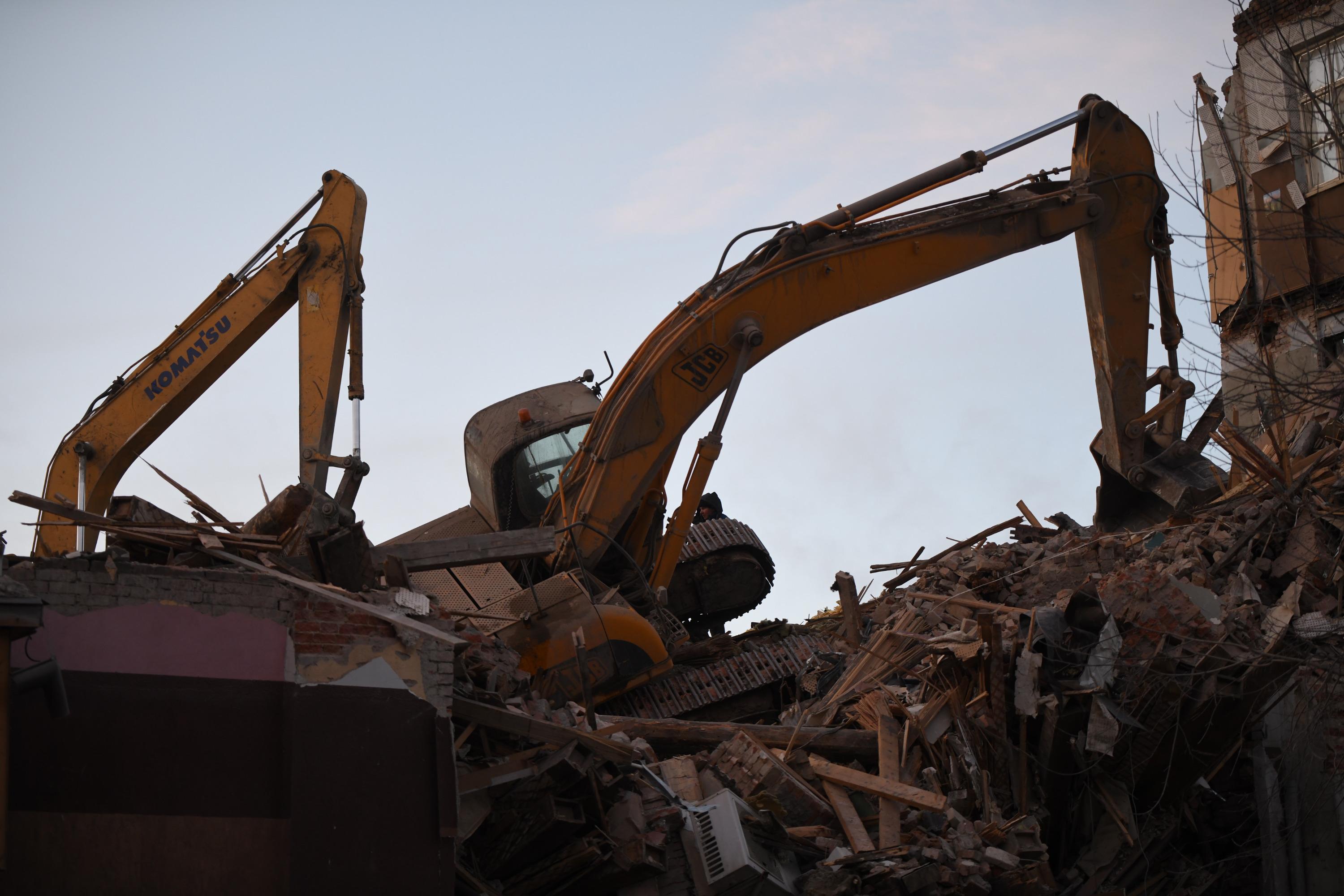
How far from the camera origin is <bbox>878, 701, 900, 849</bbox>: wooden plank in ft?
25.7

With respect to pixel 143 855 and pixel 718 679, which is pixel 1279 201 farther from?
pixel 143 855

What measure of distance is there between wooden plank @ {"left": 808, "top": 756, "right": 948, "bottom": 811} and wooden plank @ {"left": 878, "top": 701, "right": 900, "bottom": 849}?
53mm

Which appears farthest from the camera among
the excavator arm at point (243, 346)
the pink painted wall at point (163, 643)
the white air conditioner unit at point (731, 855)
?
the excavator arm at point (243, 346)

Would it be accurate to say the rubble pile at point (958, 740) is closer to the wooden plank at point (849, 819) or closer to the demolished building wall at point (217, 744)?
the wooden plank at point (849, 819)

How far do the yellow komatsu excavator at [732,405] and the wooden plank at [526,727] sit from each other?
6.86ft

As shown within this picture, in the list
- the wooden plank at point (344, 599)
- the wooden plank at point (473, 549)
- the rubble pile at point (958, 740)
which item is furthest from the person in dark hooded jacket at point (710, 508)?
the wooden plank at point (344, 599)

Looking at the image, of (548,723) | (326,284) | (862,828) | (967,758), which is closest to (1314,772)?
(967,758)

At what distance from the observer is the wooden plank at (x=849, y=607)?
11852 millimetres

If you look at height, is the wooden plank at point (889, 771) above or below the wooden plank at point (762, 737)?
below

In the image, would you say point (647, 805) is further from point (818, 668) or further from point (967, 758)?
point (818, 668)

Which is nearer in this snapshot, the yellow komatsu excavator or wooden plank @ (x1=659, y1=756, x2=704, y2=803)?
wooden plank @ (x1=659, y1=756, x2=704, y2=803)

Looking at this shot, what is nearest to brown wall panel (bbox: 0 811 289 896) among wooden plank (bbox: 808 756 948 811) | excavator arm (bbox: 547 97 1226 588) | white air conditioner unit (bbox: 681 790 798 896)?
white air conditioner unit (bbox: 681 790 798 896)

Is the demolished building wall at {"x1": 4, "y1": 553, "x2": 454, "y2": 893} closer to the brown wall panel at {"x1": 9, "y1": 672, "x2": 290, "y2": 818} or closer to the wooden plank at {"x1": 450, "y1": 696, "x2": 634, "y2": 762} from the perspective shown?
the brown wall panel at {"x1": 9, "y1": 672, "x2": 290, "y2": 818}

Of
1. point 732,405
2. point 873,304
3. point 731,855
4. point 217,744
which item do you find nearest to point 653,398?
point 732,405
